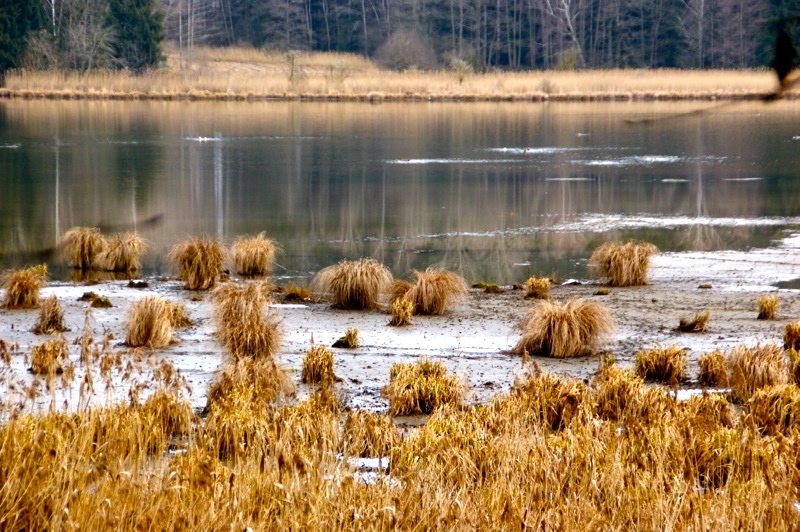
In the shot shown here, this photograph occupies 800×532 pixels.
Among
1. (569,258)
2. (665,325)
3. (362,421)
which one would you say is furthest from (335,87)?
(362,421)

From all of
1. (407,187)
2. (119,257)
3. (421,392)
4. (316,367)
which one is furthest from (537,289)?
(407,187)

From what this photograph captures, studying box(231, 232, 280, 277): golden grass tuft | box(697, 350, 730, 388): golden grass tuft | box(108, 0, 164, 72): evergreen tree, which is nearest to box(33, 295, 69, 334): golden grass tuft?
box(231, 232, 280, 277): golden grass tuft

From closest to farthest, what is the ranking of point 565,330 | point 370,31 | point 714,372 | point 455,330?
point 714,372 < point 565,330 < point 455,330 < point 370,31

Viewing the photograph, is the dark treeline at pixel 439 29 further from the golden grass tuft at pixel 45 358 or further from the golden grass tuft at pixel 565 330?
the golden grass tuft at pixel 45 358

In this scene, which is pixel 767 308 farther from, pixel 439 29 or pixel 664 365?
pixel 439 29

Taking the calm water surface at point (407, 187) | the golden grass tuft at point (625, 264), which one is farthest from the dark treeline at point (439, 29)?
the golden grass tuft at point (625, 264)

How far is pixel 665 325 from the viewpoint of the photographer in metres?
11.2

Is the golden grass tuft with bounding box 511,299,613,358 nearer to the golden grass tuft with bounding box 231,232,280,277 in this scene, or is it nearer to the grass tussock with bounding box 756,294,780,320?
the grass tussock with bounding box 756,294,780,320

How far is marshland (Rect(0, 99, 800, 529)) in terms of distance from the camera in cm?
460

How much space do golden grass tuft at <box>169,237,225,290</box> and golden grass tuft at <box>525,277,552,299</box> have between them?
3837 millimetres

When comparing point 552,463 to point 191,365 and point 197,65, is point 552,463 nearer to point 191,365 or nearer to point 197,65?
point 191,365

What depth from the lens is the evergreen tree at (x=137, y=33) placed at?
64375 mm

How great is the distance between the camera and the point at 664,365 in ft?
28.1

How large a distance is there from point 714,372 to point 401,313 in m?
3.61
